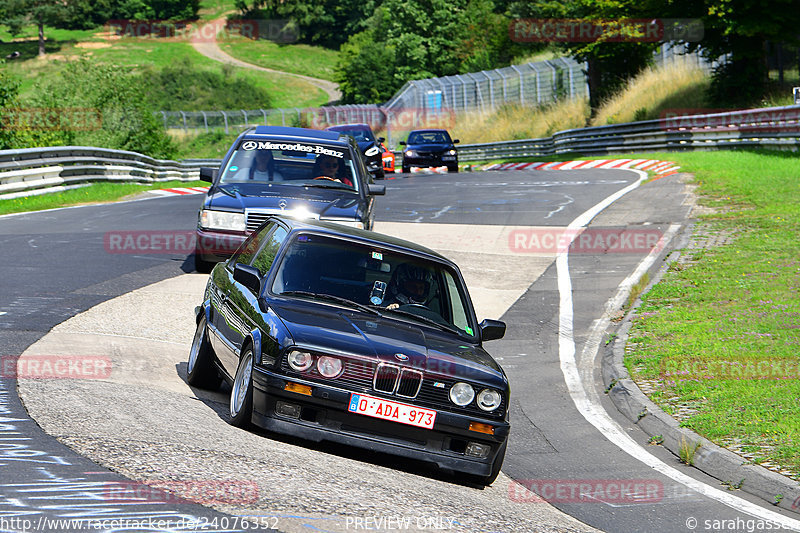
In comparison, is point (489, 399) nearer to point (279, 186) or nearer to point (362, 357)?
point (362, 357)

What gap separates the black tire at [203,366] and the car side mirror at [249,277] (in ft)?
2.55

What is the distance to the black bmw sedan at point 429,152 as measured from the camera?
1486 inches

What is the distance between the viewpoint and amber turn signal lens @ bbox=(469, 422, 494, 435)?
6559 millimetres

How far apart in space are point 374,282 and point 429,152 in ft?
100

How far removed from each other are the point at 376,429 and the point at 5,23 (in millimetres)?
128916

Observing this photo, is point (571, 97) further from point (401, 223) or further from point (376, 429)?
point (376, 429)

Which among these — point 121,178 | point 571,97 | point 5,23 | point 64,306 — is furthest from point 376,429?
point 5,23

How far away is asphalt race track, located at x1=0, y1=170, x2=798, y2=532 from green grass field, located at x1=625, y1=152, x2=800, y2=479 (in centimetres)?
54

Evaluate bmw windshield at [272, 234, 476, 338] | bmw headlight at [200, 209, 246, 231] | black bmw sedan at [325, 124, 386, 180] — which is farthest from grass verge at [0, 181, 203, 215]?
bmw windshield at [272, 234, 476, 338]

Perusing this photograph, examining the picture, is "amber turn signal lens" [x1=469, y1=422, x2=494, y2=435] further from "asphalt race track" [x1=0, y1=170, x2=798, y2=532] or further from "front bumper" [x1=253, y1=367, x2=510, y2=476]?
"asphalt race track" [x1=0, y1=170, x2=798, y2=532]

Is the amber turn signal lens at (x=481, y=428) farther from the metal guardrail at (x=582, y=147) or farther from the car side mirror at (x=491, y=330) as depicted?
the metal guardrail at (x=582, y=147)

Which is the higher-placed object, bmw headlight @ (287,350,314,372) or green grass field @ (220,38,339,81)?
green grass field @ (220,38,339,81)

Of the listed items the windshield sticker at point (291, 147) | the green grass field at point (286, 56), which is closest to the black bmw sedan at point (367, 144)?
the windshield sticker at point (291, 147)

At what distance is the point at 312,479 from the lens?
18.8ft
